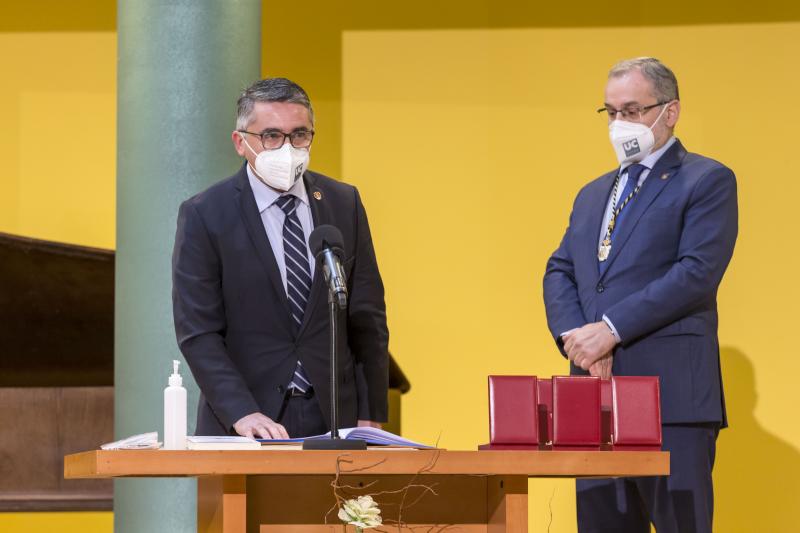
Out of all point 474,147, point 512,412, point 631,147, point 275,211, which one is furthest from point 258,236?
point 474,147

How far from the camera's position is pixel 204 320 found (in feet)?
10.3

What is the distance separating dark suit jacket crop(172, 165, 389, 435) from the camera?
123 inches

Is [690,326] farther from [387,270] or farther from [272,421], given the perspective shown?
[387,270]

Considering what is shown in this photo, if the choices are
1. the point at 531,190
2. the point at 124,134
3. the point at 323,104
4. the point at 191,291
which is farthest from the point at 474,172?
the point at 191,291

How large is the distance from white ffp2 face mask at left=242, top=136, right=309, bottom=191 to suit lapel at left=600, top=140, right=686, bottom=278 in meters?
0.89

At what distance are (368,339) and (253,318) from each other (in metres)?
0.31

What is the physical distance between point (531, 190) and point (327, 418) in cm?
277

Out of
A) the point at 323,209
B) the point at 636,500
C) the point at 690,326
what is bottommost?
the point at 636,500

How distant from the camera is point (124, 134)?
4.20 m

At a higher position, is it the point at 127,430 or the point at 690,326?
the point at 690,326

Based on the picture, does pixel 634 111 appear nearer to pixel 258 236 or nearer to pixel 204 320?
pixel 258 236

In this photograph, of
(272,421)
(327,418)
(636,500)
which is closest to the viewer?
(272,421)

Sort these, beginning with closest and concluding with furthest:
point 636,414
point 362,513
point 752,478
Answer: point 362,513 → point 636,414 → point 752,478

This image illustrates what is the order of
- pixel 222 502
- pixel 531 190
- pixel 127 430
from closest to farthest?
pixel 222 502, pixel 127 430, pixel 531 190
